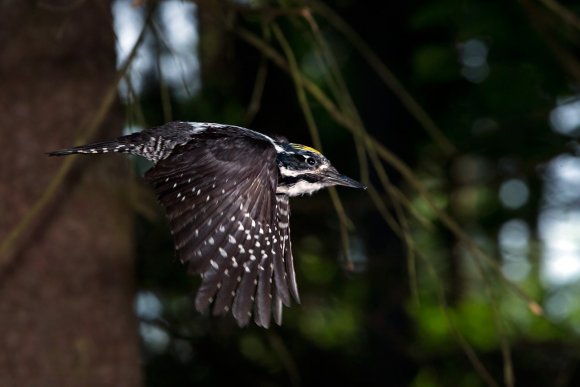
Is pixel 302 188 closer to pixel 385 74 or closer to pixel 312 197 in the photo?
pixel 385 74

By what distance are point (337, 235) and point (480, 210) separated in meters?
1.19

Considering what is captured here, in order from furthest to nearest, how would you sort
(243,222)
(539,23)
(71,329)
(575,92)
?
(575,92) < (71,329) < (539,23) < (243,222)

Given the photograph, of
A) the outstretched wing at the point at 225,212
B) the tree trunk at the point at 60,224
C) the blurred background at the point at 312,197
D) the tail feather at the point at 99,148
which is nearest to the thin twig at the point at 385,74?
the blurred background at the point at 312,197

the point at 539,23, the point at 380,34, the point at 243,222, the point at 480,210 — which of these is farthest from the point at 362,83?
the point at 243,222

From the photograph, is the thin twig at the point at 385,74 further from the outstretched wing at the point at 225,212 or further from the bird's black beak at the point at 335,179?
the outstretched wing at the point at 225,212

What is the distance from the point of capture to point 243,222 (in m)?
3.17

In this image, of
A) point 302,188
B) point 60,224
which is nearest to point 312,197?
point 60,224

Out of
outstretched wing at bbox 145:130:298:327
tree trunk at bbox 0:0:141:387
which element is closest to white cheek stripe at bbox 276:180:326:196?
outstretched wing at bbox 145:130:298:327

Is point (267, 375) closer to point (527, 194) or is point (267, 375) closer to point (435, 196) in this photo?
point (435, 196)

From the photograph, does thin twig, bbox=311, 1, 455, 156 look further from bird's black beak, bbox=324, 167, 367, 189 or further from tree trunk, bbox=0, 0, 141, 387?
tree trunk, bbox=0, 0, 141, 387

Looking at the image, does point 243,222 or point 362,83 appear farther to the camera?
point 362,83

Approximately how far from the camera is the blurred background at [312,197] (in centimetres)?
441

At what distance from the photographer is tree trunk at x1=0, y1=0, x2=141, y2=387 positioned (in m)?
4.44

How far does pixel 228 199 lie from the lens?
3152 mm
